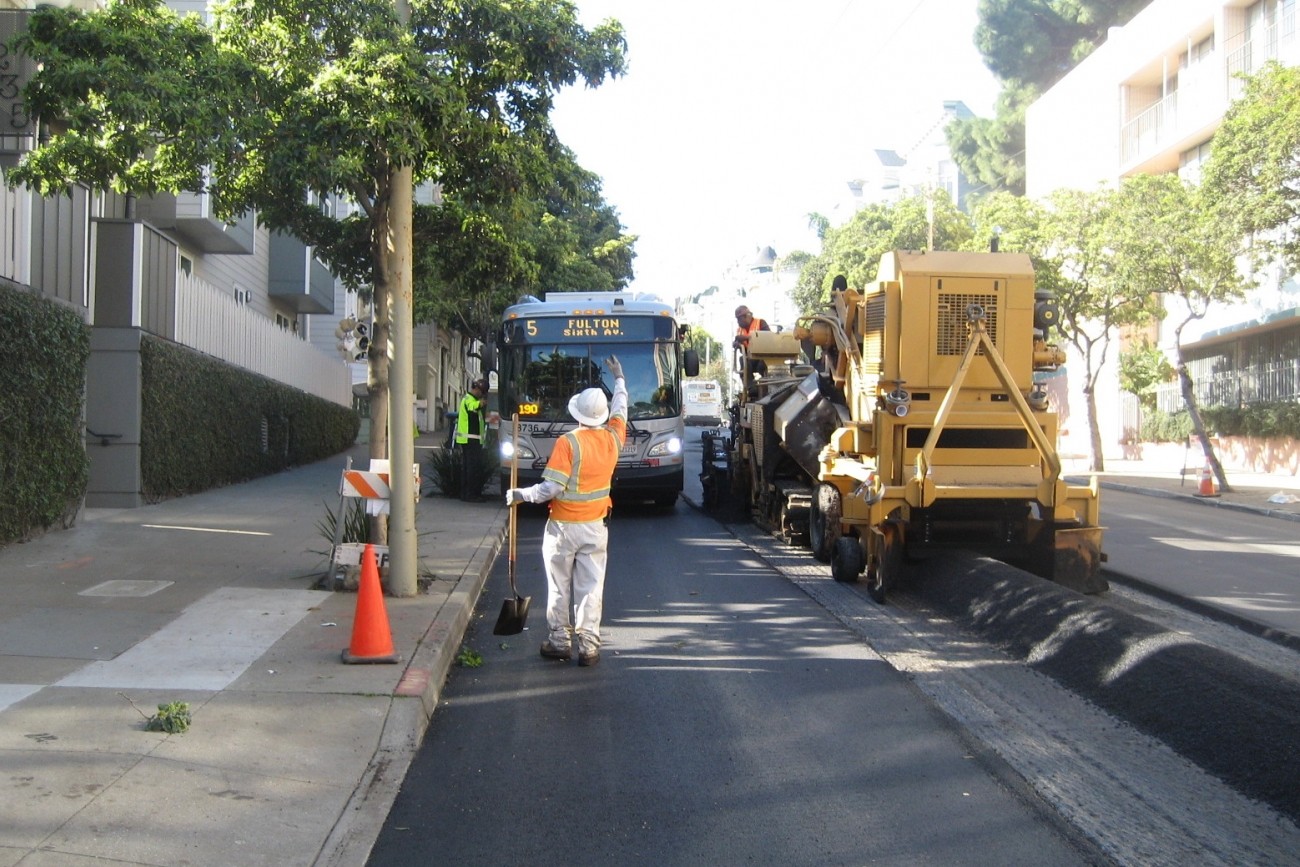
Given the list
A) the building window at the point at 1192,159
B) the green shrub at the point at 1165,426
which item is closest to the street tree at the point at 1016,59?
the building window at the point at 1192,159

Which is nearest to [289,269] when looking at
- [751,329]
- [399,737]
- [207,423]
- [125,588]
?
[207,423]

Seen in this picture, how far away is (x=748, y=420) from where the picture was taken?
17.8 m

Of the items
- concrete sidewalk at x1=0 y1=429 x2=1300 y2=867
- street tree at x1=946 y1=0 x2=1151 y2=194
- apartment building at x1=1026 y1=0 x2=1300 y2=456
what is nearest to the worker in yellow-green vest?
concrete sidewalk at x1=0 y1=429 x2=1300 y2=867

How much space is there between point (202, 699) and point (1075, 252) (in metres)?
27.0

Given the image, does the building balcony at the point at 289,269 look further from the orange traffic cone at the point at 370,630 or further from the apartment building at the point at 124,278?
the orange traffic cone at the point at 370,630

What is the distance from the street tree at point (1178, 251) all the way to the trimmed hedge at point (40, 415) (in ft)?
63.4

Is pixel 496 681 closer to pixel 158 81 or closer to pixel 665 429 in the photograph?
pixel 158 81

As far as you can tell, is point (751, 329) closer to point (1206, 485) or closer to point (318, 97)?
point (318, 97)

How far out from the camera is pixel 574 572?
835cm

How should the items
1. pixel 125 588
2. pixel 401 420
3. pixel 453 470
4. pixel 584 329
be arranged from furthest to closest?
1. pixel 453 470
2. pixel 584 329
3. pixel 125 588
4. pixel 401 420

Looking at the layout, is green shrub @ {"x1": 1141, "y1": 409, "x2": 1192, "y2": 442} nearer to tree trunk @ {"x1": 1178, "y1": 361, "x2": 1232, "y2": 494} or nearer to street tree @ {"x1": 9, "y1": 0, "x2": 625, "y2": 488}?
tree trunk @ {"x1": 1178, "y1": 361, "x2": 1232, "y2": 494}

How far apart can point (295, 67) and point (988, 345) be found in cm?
655

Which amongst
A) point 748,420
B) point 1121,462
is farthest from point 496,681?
point 1121,462

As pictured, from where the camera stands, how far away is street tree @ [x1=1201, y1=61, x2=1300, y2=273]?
66.8 ft
